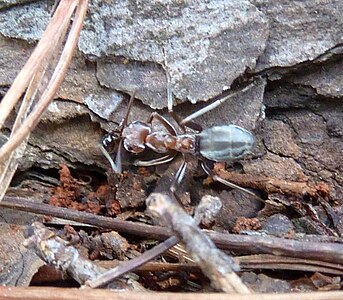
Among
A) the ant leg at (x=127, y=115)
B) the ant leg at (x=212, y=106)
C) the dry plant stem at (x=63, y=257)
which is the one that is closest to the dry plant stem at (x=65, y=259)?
the dry plant stem at (x=63, y=257)

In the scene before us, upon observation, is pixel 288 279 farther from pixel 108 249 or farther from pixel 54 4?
pixel 54 4

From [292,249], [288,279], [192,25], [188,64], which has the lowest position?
[288,279]

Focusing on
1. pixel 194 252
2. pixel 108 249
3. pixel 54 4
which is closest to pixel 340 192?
pixel 108 249

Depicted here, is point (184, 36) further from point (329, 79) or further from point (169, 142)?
point (169, 142)

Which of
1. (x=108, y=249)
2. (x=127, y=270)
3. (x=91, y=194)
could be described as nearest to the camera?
(x=127, y=270)

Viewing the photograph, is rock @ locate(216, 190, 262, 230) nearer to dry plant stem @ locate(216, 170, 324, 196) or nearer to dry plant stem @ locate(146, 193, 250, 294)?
dry plant stem @ locate(216, 170, 324, 196)

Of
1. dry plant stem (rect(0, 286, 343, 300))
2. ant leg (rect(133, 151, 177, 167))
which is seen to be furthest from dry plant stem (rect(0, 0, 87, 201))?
ant leg (rect(133, 151, 177, 167))

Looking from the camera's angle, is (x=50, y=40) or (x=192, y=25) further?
(x=192, y=25)
